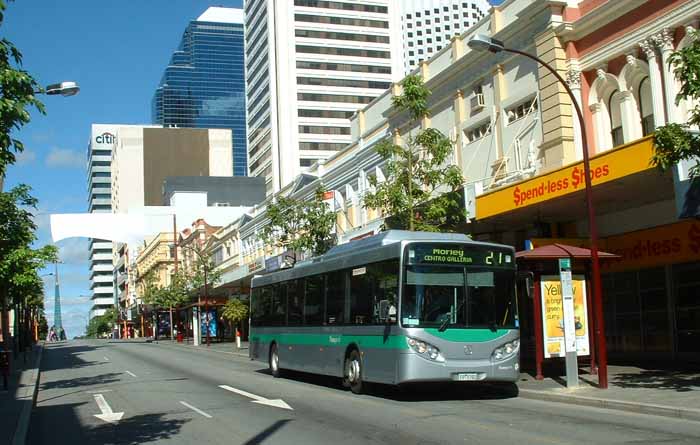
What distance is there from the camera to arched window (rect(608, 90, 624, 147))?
76.5 ft

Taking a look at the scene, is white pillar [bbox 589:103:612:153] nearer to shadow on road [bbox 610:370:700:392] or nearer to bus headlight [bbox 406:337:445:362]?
shadow on road [bbox 610:370:700:392]

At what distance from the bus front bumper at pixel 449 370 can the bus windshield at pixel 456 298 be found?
0.68 m

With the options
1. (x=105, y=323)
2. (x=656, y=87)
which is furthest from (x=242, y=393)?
(x=105, y=323)

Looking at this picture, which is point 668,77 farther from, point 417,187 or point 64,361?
point 64,361

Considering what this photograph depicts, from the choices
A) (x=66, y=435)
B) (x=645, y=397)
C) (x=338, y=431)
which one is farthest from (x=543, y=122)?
(x=66, y=435)

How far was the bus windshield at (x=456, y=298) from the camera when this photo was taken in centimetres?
1509

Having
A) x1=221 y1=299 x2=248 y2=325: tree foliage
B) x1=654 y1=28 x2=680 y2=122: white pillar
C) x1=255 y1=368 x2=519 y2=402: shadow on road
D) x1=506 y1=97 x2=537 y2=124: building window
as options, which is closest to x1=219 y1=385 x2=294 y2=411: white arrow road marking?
x1=255 y1=368 x2=519 y2=402: shadow on road

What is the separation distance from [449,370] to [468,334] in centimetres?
81

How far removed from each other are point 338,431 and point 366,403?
12.4ft

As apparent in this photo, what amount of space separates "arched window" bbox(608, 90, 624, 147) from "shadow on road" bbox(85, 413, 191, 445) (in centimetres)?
1594

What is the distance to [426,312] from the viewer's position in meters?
15.1

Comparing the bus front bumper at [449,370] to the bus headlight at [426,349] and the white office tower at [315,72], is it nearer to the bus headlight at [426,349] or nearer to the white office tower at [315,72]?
the bus headlight at [426,349]

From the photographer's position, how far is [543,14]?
81.7 ft

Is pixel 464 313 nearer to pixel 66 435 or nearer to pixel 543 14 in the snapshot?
pixel 66 435
